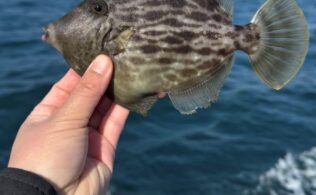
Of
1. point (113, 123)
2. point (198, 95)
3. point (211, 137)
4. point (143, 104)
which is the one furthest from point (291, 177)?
point (143, 104)

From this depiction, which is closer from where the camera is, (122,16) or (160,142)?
(122,16)

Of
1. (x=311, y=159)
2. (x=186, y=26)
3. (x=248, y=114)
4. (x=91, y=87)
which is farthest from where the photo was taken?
(x=248, y=114)

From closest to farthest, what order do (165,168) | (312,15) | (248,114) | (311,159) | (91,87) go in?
1. (91,87)
2. (165,168)
3. (311,159)
4. (248,114)
5. (312,15)

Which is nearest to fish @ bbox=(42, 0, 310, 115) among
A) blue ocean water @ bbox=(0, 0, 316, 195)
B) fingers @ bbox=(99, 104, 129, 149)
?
fingers @ bbox=(99, 104, 129, 149)

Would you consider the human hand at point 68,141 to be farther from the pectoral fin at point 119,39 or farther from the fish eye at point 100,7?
the fish eye at point 100,7

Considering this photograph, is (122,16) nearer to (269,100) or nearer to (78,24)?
(78,24)

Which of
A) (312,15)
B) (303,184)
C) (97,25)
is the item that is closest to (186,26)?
(97,25)

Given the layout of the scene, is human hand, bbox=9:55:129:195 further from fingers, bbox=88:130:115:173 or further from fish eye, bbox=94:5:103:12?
fish eye, bbox=94:5:103:12
